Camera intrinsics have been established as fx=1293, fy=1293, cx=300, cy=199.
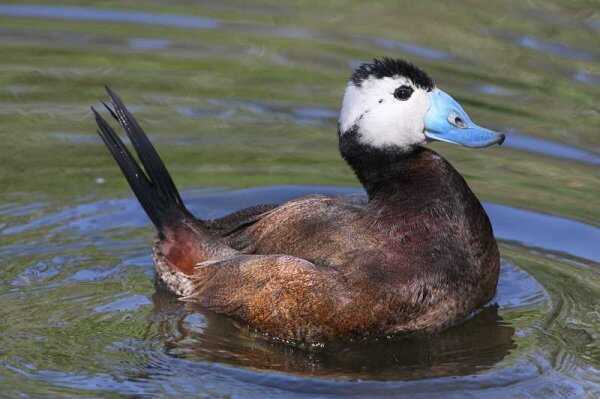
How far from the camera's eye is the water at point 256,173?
5.99 meters

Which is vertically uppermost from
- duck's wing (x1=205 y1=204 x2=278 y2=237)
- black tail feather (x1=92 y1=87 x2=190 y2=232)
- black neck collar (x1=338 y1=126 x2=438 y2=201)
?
black neck collar (x1=338 y1=126 x2=438 y2=201)

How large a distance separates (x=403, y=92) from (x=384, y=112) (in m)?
0.15

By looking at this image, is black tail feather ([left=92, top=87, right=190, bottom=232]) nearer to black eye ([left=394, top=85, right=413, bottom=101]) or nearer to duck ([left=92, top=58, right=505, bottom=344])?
duck ([left=92, top=58, right=505, bottom=344])

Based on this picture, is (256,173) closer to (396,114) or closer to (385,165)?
(385,165)

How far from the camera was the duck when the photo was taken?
6.18m

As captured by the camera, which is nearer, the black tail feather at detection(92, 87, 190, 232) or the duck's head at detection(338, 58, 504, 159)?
the duck's head at detection(338, 58, 504, 159)

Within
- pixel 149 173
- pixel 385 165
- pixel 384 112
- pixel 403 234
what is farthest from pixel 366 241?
pixel 149 173

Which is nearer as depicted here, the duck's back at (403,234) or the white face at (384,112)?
the duck's back at (403,234)

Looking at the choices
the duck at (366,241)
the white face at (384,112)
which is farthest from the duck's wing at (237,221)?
the white face at (384,112)

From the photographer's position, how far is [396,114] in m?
6.47

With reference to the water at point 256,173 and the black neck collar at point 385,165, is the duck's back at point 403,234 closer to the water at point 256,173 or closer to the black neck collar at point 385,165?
the black neck collar at point 385,165

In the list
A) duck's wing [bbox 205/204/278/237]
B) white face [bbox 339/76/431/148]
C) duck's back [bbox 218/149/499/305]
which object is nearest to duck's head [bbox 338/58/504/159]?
white face [bbox 339/76/431/148]

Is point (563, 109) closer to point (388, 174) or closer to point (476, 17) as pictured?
point (476, 17)

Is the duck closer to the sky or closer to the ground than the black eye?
closer to the ground
